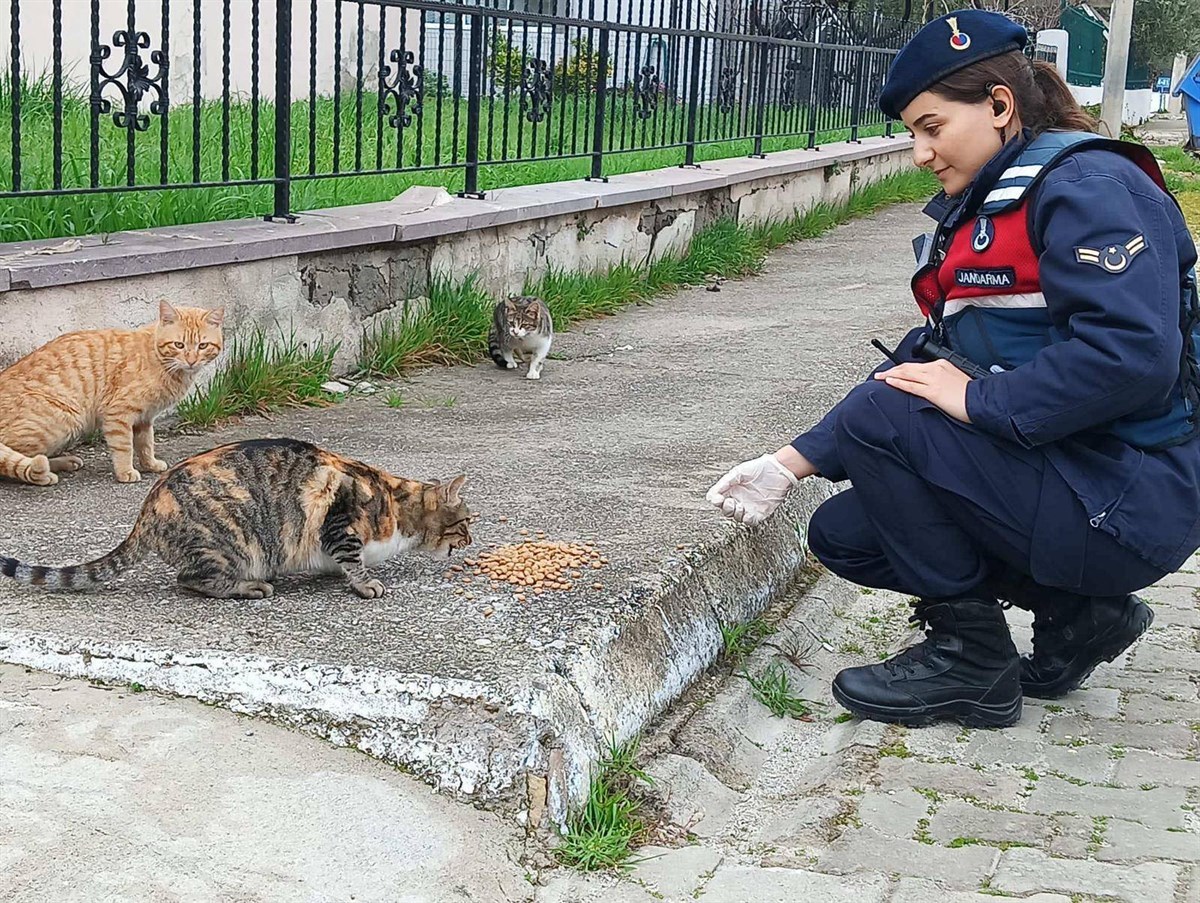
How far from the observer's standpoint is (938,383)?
3.10 m

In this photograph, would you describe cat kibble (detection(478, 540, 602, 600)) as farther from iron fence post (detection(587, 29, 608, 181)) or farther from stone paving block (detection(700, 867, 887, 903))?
iron fence post (detection(587, 29, 608, 181))

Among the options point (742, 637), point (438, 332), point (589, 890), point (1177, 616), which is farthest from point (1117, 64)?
point (589, 890)

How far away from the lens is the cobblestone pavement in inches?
107

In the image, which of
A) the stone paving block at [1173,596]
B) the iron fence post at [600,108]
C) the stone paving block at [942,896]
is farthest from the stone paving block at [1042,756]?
the iron fence post at [600,108]

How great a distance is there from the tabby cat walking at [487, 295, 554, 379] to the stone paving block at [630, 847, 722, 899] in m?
3.80

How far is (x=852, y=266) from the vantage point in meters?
10.4

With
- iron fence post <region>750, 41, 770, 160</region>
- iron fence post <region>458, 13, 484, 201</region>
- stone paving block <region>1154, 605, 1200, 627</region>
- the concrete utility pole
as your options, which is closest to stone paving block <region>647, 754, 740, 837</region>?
stone paving block <region>1154, 605, 1200, 627</region>

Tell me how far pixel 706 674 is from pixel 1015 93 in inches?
62.8

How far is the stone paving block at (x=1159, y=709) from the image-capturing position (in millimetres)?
3516

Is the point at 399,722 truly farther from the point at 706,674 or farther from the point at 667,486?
the point at 667,486

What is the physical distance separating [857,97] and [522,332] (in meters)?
9.12

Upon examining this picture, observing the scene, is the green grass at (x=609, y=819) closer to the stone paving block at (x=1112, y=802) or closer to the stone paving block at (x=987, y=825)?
the stone paving block at (x=987, y=825)

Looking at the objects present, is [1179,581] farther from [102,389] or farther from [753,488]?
[102,389]

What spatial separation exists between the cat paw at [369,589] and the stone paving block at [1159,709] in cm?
184
